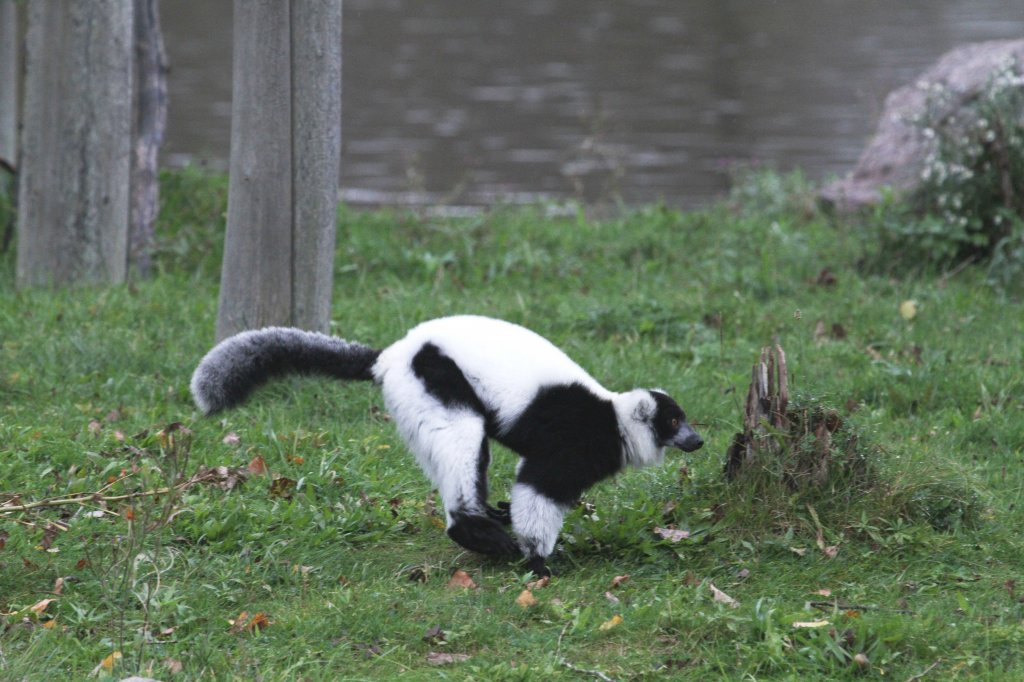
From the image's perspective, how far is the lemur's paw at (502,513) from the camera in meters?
4.86

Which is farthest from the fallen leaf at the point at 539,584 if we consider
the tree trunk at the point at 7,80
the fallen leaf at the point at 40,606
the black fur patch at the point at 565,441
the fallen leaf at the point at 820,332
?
the tree trunk at the point at 7,80

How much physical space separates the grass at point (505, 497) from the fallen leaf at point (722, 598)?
0.08 feet

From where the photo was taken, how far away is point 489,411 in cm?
456

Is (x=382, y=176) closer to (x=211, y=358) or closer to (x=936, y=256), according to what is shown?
(x=936, y=256)

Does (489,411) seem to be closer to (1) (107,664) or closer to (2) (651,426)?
(2) (651,426)

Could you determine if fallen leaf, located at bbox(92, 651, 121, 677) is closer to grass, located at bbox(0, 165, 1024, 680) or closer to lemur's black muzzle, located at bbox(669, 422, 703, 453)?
grass, located at bbox(0, 165, 1024, 680)

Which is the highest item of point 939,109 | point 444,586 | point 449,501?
point 939,109

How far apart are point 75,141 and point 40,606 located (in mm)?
4408

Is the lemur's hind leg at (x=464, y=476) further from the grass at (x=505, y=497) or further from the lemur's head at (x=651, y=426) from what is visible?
the lemur's head at (x=651, y=426)

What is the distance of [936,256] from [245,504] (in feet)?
17.0

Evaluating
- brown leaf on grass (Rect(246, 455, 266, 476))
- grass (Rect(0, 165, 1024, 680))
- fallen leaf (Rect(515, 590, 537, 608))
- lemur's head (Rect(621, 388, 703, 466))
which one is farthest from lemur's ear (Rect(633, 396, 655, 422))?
brown leaf on grass (Rect(246, 455, 266, 476))

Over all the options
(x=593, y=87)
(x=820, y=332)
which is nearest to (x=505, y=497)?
(x=820, y=332)

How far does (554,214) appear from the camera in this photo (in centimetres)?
1048

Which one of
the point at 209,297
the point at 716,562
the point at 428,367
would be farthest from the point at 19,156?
the point at 716,562
